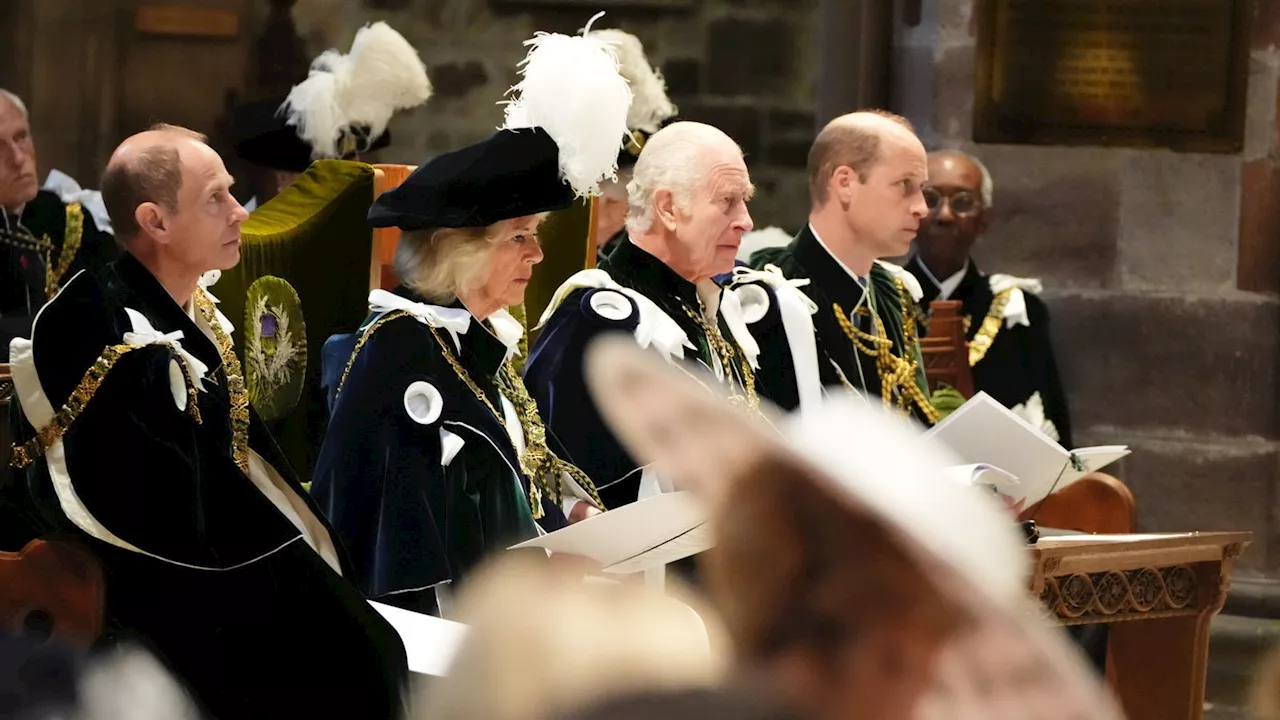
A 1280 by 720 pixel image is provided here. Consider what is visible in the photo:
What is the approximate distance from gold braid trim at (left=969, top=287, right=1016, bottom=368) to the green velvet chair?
2.12 meters

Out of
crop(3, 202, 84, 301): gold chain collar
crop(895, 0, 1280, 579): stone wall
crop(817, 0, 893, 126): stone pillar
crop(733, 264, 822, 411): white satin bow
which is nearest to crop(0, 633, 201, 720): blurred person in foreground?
crop(733, 264, 822, 411): white satin bow

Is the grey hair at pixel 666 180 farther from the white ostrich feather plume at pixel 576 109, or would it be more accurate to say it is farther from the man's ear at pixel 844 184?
the man's ear at pixel 844 184

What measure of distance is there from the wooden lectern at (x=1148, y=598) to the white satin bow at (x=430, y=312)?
1.25 m

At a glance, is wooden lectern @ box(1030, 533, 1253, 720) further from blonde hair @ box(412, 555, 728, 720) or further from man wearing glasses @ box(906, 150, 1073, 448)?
blonde hair @ box(412, 555, 728, 720)

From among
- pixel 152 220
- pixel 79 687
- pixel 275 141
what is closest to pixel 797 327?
pixel 152 220

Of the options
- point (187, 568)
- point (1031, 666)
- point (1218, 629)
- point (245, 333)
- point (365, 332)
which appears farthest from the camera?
point (1218, 629)

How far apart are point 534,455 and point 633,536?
53cm

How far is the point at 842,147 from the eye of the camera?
4.83 metres

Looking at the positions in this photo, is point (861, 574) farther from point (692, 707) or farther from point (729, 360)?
point (729, 360)

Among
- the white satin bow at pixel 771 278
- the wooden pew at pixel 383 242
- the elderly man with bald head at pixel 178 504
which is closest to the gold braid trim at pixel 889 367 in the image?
the white satin bow at pixel 771 278

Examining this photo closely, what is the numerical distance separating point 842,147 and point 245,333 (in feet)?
5.21

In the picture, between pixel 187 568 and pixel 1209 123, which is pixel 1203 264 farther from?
pixel 187 568

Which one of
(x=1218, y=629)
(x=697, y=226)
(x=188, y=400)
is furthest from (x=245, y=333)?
(x=1218, y=629)

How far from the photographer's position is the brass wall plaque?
667cm
